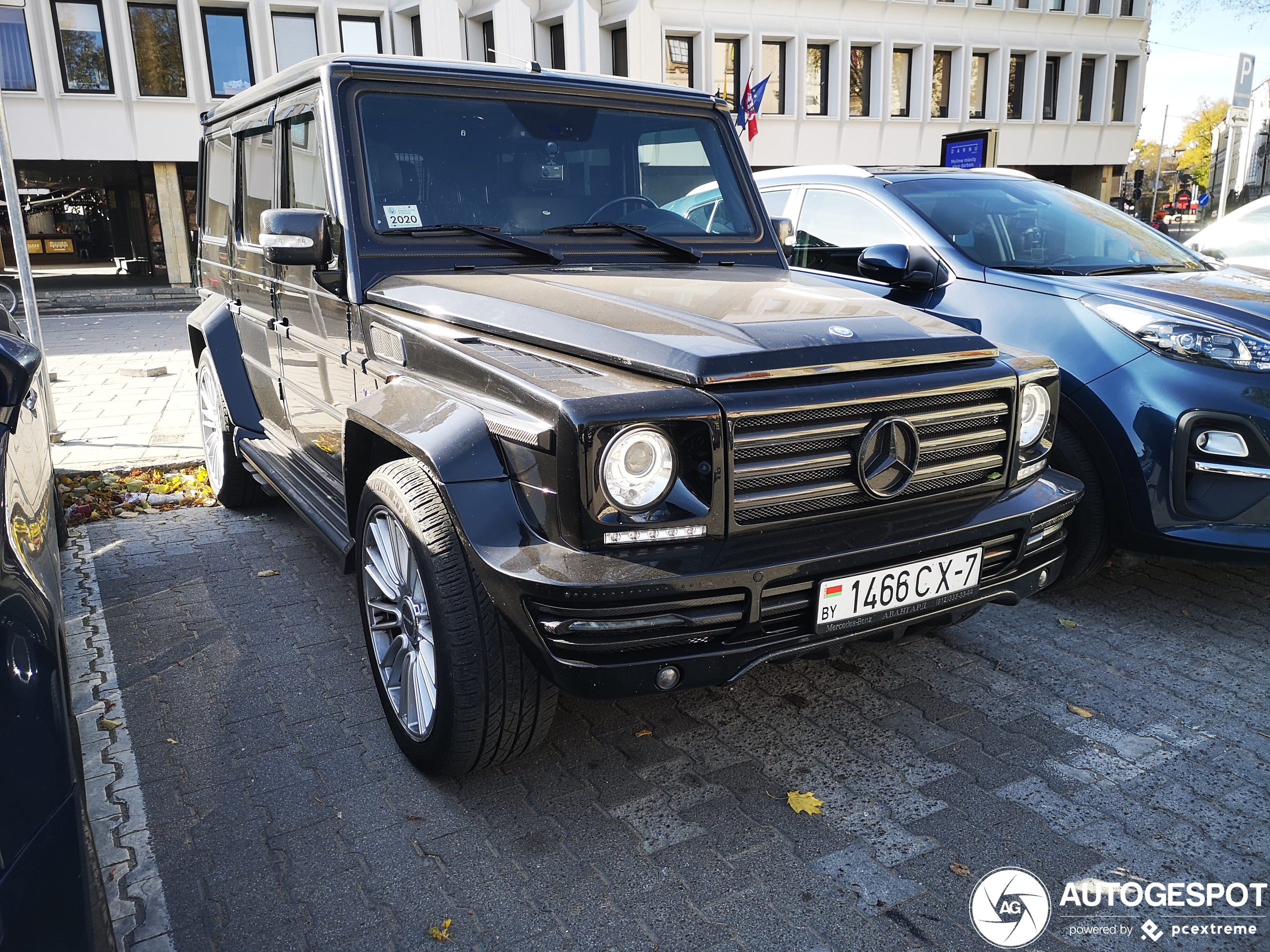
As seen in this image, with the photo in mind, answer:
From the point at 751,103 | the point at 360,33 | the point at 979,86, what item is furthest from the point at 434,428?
the point at 979,86

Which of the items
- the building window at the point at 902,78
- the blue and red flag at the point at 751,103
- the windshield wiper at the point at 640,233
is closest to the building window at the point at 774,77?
the building window at the point at 902,78

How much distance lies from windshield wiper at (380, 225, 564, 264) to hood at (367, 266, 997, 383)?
90 mm

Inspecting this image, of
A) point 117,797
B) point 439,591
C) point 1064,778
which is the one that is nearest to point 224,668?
point 117,797

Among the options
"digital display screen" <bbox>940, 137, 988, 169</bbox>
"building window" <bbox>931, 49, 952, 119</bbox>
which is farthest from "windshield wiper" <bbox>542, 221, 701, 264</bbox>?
"building window" <bbox>931, 49, 952, 119</bbox>

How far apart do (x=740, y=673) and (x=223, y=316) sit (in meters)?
4.01

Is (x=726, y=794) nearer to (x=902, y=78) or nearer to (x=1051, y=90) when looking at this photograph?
(x=902, y=78)

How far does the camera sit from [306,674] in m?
3.63

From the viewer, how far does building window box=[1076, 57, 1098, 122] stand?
3688 cm

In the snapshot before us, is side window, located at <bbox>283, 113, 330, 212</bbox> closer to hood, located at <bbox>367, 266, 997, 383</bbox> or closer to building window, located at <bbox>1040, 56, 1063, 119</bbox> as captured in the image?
hood, located at <bbox>367, 266, 997, 383</bbox>

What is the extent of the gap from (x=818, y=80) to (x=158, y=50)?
774 inches

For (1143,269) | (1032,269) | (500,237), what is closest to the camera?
(500,237)

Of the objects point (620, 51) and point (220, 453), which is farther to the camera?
point (620, 51)

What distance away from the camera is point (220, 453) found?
5.61m

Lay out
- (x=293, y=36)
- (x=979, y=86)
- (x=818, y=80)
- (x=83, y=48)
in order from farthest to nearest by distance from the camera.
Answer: (x=979, y=86), (x=818, y=80), (x=293, y=36), (x=83, y=48)
